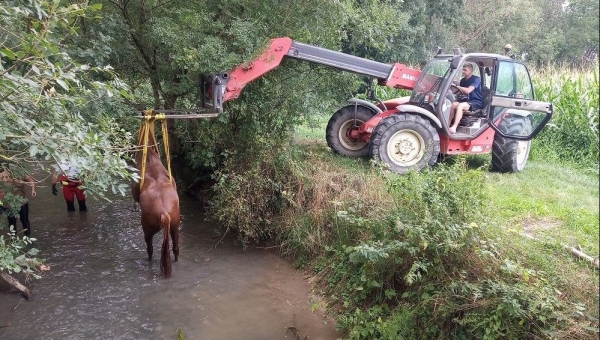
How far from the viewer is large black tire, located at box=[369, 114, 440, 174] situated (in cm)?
732

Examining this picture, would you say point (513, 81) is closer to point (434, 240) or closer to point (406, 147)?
point (406, 147)

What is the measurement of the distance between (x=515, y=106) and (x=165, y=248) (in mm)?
5536

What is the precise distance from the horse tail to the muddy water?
123 mm

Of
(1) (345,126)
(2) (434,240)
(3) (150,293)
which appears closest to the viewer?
(2) (434,240)

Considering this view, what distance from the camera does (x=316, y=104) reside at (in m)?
7.86

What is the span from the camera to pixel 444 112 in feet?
24.8

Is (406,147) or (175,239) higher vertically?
(406,147)

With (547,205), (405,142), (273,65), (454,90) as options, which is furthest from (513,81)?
(273,65)

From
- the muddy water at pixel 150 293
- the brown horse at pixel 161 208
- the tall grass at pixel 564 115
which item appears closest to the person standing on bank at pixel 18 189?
the muddy water at pixel 150 293

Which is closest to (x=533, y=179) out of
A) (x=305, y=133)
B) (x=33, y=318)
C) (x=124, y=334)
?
(x=305, y=133)

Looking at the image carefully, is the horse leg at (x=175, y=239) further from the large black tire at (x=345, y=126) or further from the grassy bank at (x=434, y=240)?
the large black tire at (x=345, y=126)

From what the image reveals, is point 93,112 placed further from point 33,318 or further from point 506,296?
point 506,296

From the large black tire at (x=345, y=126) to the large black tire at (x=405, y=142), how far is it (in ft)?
4.13

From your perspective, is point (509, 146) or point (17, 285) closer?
point (17, 285)
